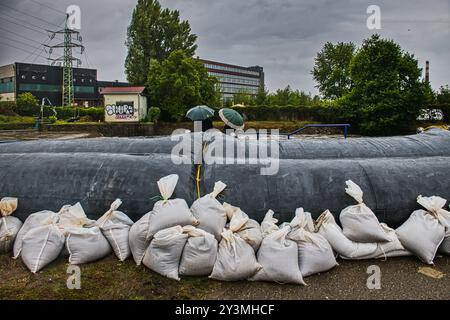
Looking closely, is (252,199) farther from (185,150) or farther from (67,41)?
(67,41)

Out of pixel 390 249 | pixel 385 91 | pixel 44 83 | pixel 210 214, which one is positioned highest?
pixel 44 83

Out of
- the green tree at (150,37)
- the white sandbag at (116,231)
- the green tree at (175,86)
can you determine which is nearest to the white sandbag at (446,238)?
the white sandbag at (116,231)

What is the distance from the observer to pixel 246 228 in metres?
2.44

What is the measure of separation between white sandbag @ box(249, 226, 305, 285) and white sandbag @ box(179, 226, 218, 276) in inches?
12.2

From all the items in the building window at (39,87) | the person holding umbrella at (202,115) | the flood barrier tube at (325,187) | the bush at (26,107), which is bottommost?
the flood barrier tube at (325,187)

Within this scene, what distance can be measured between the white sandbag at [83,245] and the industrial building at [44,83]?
47.6 metres

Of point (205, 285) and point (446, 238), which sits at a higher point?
point (446, 238)

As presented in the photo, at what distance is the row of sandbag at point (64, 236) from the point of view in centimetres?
244

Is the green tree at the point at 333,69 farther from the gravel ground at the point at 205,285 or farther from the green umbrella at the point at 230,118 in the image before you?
the gravel ground at the point at 205,285

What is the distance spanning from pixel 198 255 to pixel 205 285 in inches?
7.8

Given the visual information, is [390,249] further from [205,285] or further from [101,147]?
[101,147]

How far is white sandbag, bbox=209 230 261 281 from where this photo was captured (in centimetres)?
221

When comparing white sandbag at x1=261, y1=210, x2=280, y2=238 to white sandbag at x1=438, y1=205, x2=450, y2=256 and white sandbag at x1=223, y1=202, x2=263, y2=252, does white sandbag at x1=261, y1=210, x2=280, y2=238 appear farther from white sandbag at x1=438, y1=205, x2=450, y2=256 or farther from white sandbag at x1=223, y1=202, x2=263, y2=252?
white sandbag at x1=438, y1=205, x2=450, y2=256

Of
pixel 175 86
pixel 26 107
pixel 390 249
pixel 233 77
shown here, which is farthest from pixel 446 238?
pixel 233 77
